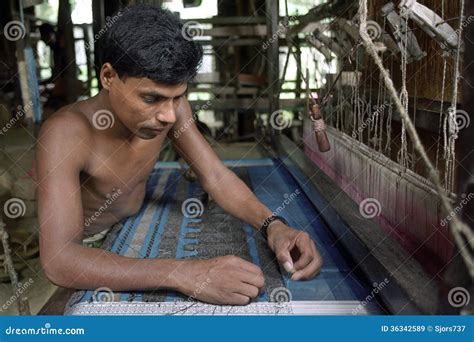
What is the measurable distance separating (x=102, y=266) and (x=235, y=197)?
55cm

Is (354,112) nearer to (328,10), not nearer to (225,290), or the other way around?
(328,10)

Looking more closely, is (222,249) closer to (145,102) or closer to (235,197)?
(235,197)

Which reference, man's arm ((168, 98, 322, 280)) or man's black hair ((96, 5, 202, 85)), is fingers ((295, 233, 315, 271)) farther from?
man's black hair ((96, 5, 202, 85))

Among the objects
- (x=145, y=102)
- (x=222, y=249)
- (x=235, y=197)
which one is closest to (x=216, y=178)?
(x=235, y=197)

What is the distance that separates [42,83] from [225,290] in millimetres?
2027

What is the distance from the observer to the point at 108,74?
1.17m

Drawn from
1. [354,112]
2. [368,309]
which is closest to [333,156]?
[354,112]

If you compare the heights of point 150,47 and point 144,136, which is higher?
point 150,47

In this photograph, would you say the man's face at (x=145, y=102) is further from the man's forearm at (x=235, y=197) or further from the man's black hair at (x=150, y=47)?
the man's forearm at (x=235, y=197)

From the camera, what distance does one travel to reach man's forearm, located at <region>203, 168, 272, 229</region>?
1.50 m

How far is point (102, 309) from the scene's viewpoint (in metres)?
1.06

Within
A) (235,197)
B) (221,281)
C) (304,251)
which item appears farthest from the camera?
(235,197)

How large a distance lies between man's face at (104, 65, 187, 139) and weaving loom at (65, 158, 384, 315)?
368 millimetres

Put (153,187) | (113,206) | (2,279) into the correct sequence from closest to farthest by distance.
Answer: (113,206), (153,187), (2,279)
